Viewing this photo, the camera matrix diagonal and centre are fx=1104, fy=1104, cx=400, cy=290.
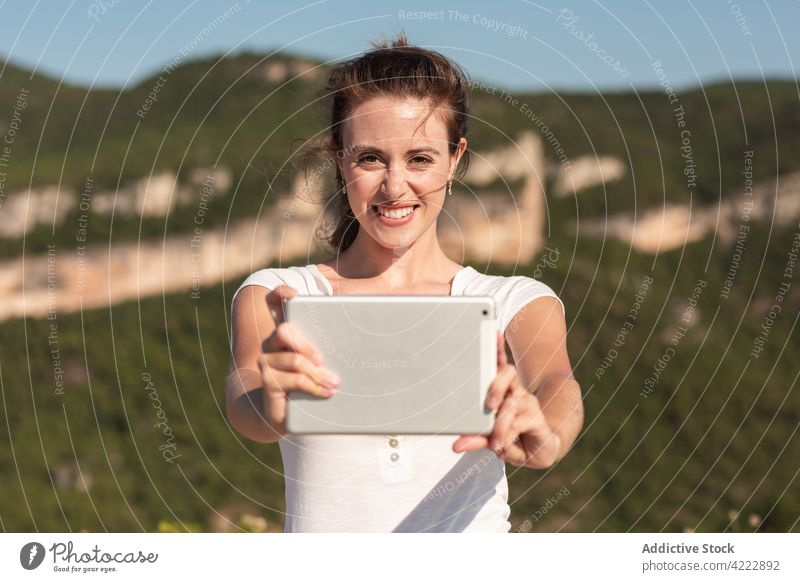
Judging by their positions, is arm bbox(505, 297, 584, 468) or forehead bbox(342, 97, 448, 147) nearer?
arm bbox(505, 297, 584, 468)

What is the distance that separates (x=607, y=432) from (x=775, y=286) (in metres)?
10.5

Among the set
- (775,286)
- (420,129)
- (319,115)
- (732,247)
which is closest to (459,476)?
(420,129)

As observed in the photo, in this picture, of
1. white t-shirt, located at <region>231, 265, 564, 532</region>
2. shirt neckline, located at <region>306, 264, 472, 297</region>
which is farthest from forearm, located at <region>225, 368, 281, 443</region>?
shirt neckline, located at <region>306, 264, 472, 297</region>

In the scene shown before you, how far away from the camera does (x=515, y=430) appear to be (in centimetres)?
242

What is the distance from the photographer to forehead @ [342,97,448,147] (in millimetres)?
2863

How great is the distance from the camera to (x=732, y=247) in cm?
5472

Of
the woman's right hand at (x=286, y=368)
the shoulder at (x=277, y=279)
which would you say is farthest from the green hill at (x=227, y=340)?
the woman's right hand at (x=286, y=368)

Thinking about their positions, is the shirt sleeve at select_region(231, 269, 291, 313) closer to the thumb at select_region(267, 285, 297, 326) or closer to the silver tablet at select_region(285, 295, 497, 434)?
the thumb at select_region(267, 285, 297, 326)

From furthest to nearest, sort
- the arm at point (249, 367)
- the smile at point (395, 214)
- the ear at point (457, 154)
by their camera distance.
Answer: the ear at point (457, 154)
the smile at point (395, 214)
the arm at point (249, 367)

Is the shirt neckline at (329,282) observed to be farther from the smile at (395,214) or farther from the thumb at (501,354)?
the thumb at (501,354)

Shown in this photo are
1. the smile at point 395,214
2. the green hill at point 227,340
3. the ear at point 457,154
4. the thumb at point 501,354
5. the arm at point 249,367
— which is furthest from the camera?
the green hill at point 227,340

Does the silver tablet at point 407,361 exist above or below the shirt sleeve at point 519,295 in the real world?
below

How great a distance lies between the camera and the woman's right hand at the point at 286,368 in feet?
7.79

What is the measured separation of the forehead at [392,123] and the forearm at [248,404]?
2.24 feet
